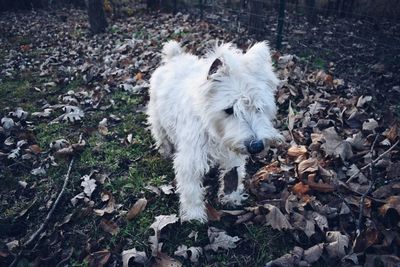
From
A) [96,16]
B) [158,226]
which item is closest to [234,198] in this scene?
[158,226]

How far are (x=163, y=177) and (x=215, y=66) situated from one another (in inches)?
75.2

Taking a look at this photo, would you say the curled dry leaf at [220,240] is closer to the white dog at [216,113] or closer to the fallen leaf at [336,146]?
the white dog at [216,113]

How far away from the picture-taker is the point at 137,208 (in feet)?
12.9

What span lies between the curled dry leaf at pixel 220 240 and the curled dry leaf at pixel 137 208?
0.88 meters

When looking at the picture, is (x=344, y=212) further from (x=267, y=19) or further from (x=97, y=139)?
(x=267, y=19)

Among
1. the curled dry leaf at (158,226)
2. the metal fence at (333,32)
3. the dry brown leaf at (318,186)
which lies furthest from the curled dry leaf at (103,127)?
the metal fence at (333,32)

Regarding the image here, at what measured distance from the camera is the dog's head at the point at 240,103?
3062 mm

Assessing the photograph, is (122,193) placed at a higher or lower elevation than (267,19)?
lower

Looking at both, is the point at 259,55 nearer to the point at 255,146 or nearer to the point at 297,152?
the point at 255,146

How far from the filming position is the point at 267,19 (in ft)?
36.4

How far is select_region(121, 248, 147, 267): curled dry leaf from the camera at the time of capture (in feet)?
10.8

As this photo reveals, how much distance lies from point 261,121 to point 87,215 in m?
2.32

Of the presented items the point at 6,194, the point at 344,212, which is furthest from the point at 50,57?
the point at 344,212

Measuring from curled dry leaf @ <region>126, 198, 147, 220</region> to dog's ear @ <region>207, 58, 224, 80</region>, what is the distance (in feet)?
5.71
